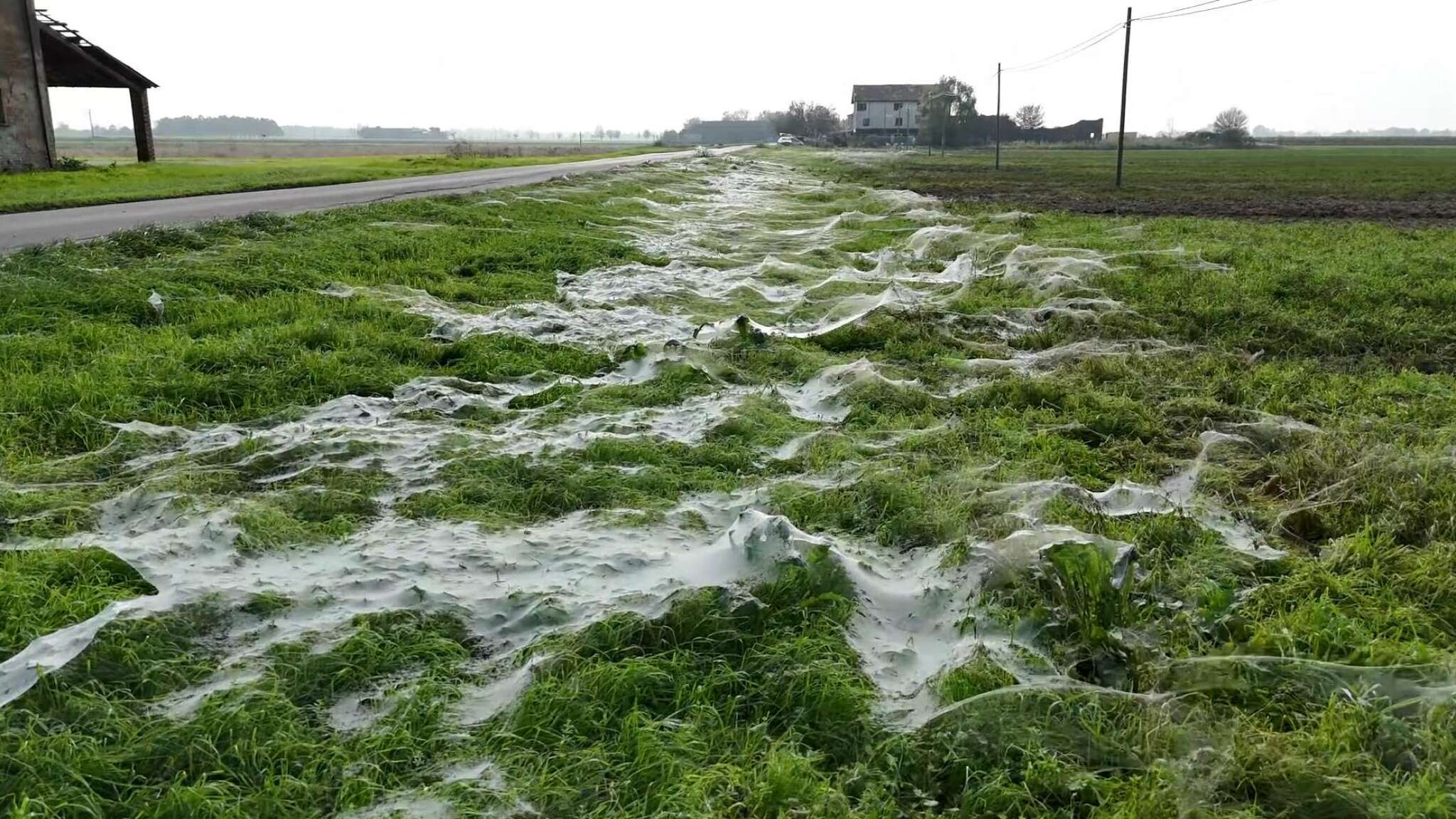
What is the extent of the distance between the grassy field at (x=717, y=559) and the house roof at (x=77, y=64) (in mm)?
29124

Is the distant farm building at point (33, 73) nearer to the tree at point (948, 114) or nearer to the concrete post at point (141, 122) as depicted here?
the concrete post at point (141, 122)

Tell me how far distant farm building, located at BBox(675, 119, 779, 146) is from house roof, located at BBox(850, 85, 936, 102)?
25000 mm

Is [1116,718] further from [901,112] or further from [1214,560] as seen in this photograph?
[901,112]

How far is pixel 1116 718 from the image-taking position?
3.15m

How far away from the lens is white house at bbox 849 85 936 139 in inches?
5359

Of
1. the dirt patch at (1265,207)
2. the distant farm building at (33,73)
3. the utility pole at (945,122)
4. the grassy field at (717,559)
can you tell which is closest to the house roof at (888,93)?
the utility pole at (945,122)

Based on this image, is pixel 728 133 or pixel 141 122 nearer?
pixel 141 122

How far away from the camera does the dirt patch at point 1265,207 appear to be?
21.7 metres

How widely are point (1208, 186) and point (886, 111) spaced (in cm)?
10878

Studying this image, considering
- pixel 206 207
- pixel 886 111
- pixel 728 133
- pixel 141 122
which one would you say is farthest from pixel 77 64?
pixel 728 133

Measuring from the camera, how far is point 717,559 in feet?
13.9

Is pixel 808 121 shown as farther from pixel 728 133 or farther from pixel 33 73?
pixel 33 73

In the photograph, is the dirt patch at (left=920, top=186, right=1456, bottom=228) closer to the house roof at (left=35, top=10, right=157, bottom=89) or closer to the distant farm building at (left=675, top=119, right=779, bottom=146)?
the house roof at (left=35, top=10, right=157, bottom=89)

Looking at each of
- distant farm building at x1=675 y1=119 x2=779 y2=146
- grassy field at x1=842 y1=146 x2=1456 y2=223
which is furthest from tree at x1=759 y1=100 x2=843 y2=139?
grassy field at x1=842 y1=146 x2=1456 y2=223
